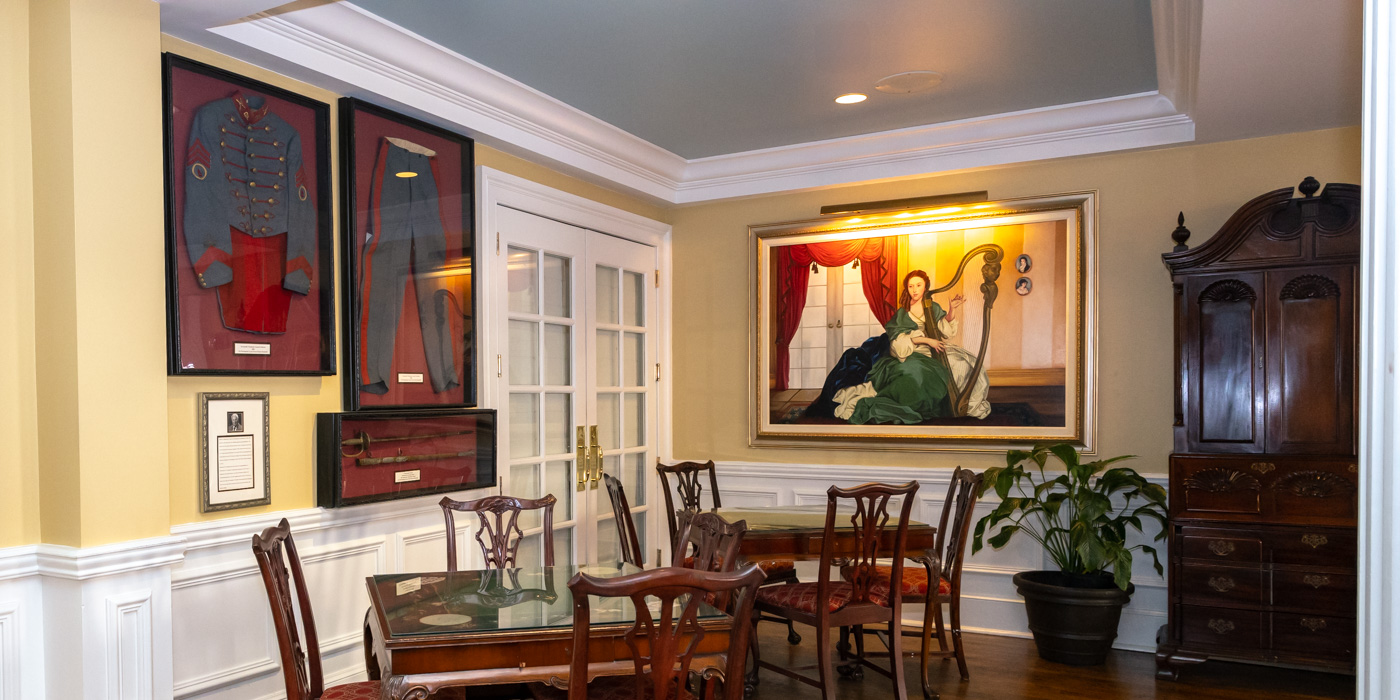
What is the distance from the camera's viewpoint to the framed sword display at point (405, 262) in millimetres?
3818

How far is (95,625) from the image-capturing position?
8.66ft

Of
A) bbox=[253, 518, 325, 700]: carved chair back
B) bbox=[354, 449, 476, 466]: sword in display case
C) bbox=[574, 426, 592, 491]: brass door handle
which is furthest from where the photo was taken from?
bbox=[574, 426, 592, 491]: brass door handle

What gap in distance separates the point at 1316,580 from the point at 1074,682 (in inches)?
45.2

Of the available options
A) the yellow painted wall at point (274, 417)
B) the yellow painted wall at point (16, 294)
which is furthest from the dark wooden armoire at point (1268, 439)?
the yellow painted wall at point (16, 294)

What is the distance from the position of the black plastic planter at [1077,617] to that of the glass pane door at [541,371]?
8.02ft

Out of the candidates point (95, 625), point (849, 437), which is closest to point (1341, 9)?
point (849, 437)

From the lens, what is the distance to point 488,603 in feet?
9.00

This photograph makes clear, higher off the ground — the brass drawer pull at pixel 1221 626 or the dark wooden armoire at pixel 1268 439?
the dark wooden armoire at pixel 1268 439

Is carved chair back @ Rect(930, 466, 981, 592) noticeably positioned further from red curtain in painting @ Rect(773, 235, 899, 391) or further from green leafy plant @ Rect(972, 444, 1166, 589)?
red curtain in painting @ Rect(773, 235, 899, 391)

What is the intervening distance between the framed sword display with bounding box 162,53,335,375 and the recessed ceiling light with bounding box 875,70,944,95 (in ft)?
8.52

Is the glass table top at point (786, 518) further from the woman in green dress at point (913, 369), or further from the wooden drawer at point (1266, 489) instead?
the wooden drawer at point (1266, 489)

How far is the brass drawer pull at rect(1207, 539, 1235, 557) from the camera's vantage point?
4.21 meters

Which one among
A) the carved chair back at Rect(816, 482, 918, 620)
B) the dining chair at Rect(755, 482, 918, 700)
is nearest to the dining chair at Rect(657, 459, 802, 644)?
the dining chair at Rect(755, 482, 918, 700)

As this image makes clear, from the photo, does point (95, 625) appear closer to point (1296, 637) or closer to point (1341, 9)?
point (1341, 9)
